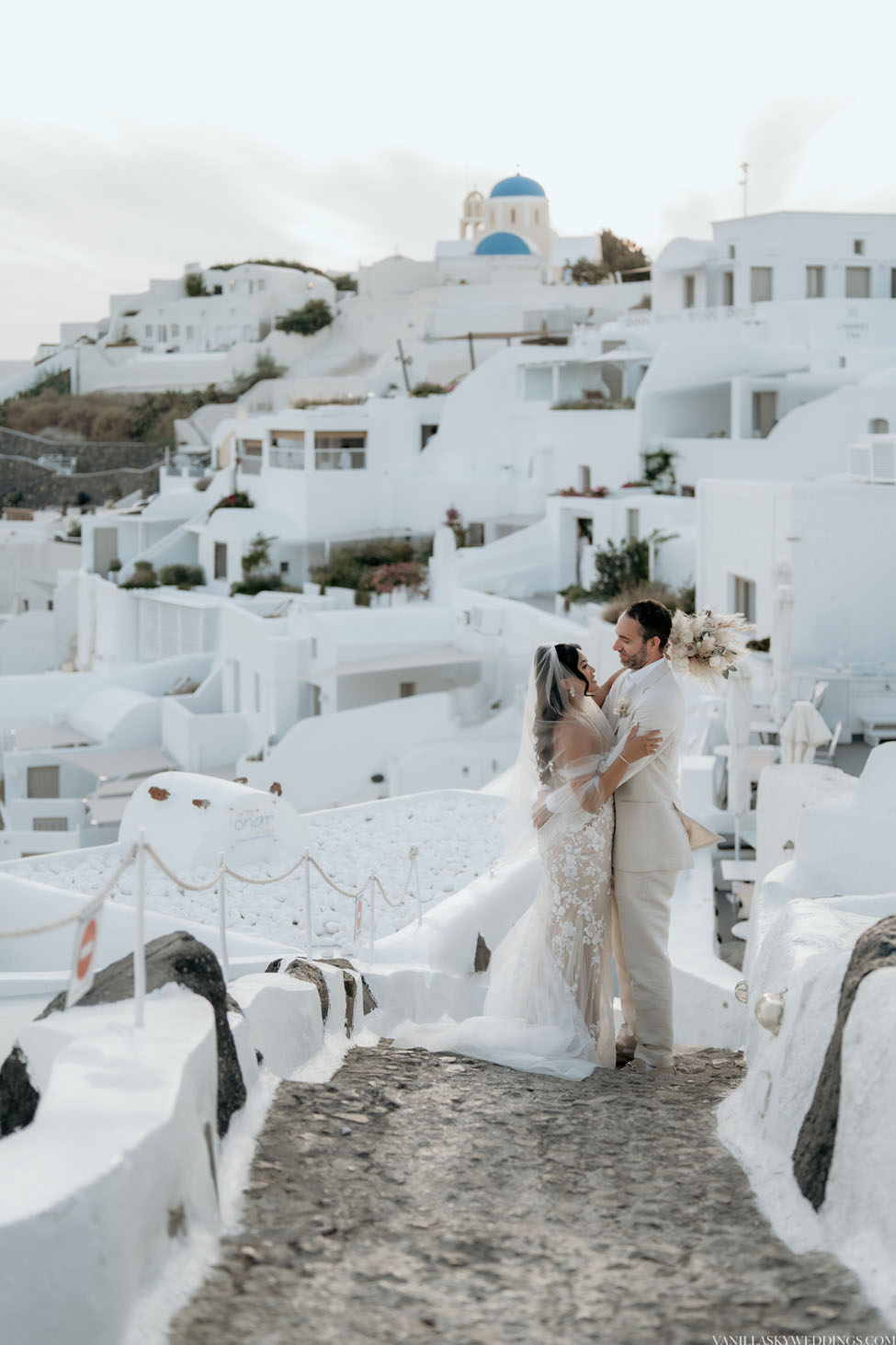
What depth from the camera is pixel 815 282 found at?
37.9m

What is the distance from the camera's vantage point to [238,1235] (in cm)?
345

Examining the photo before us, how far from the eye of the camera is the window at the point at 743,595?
68.8 ft

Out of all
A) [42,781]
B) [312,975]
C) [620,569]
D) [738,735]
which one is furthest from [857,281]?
[312,975]

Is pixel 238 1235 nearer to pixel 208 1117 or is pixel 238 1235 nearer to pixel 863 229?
pixel 208 1117

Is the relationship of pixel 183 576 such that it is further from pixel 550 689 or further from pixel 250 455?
pixel 550 689

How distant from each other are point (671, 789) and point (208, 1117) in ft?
9.01

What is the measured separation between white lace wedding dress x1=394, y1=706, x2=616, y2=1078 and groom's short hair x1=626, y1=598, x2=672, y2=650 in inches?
16.1

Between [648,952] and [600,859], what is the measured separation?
1.50 feet

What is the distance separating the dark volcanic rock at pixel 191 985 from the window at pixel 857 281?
1464 inches

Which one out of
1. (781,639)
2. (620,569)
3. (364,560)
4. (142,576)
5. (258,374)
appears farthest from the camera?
(258,374)

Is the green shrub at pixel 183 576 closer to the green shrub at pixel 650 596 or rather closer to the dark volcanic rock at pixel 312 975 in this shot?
the green shrub at pixel 650 596


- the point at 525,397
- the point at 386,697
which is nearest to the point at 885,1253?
the point at 386,697

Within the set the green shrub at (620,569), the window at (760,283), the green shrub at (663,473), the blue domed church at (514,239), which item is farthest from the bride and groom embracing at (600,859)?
the blue domed church at (514,239)

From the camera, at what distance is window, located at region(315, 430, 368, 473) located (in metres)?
37.7
